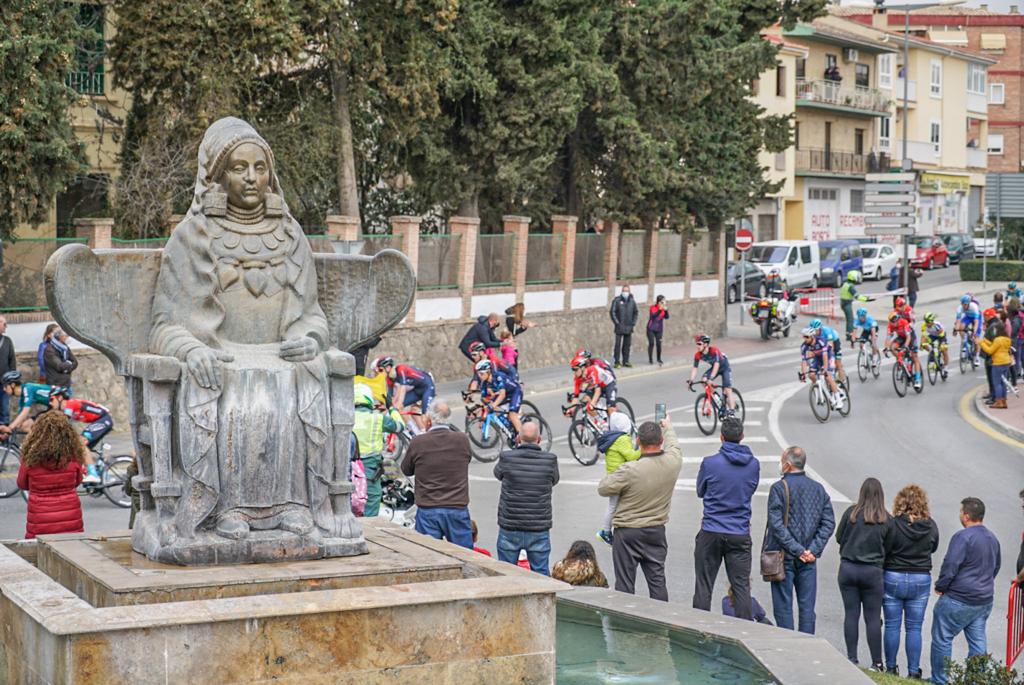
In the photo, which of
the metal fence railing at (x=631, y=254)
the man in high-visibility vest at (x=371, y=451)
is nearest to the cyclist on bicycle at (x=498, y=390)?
the man in high-visibility vest at (x=371, y=451)

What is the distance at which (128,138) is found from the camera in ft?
95.8

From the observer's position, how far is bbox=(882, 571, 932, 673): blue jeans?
1195 centimetres

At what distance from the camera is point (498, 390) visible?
22109mm

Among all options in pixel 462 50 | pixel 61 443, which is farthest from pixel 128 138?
pixel 61 443

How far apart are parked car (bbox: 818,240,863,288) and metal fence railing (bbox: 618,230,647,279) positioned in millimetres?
19057

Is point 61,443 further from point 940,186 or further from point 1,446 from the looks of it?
point 940,186

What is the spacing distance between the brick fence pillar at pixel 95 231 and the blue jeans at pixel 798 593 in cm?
1410

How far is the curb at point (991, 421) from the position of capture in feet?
82.4

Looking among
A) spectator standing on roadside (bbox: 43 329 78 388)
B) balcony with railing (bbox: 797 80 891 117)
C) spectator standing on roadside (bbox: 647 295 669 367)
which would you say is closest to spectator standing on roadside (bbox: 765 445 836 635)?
spectator standing on roadside (bbox: 43 329 78 388)

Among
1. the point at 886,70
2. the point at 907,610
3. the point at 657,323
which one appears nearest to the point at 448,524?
the point at 907,610

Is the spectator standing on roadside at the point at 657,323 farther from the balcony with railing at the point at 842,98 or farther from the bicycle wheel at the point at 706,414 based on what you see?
the balcony with railing at the point at 842,98

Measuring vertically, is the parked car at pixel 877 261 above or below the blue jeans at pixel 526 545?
above

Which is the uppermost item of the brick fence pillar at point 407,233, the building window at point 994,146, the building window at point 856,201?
the building window at point 994,146

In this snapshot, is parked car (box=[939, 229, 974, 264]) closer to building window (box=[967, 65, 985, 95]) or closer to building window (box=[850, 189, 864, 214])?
building window (box=[850, 189, 864, 214])
